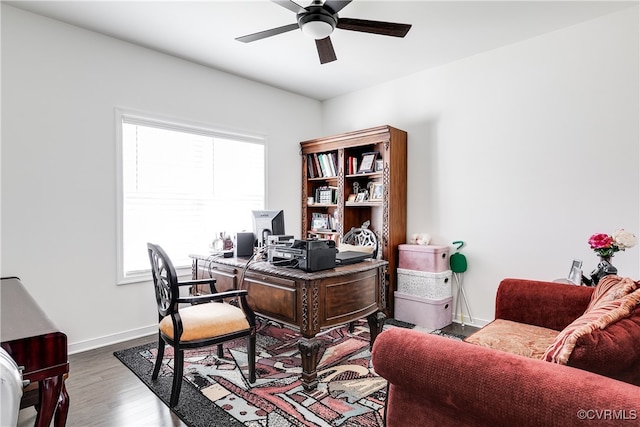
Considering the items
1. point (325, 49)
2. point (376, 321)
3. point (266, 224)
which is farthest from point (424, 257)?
point (325, 49)

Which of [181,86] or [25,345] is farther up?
[181,86]

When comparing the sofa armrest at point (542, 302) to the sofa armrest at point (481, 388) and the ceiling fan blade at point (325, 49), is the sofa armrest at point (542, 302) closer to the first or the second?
the sofa armrest at point (481, 388)

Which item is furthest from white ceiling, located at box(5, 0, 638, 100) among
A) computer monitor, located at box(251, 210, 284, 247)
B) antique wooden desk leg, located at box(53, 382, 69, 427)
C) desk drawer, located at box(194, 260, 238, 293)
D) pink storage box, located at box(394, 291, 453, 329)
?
antique wooden desk leg, located at box(53, 382, 69, 427)

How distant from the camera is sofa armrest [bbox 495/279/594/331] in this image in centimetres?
208

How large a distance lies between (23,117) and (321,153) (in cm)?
300

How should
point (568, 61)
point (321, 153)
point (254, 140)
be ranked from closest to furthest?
point (568, 61)
point (254, 140)
point (321, 153)

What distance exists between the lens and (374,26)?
7.82 feet

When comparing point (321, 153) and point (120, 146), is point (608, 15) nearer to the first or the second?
point (321, 153)

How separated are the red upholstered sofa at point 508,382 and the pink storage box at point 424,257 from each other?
7.54ft

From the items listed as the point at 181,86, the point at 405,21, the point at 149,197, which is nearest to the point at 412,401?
the point at 405,21

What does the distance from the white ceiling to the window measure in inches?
29.8

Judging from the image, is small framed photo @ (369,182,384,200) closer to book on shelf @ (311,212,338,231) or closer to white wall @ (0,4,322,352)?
book on shelf @ (311,212,338,231)

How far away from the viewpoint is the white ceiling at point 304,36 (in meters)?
2.66

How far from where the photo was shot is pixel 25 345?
3.94 ft
